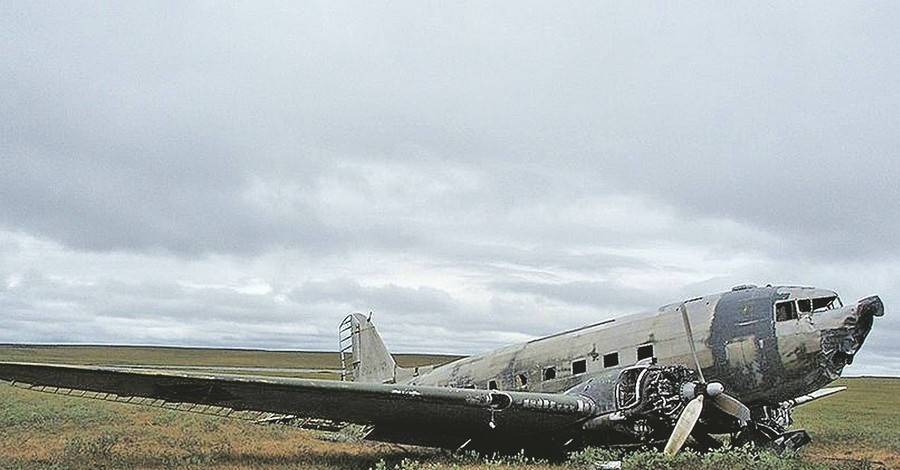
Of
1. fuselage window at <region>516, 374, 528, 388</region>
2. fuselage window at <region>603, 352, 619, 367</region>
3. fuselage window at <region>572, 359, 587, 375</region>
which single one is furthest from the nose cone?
fuselage window at <region>516, 374, 528, 388</region>

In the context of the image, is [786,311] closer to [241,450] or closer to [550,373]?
[550,373]

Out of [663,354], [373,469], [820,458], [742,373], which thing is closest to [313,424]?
[373,469]

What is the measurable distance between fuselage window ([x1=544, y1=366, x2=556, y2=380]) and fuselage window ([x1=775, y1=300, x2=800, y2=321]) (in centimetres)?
528

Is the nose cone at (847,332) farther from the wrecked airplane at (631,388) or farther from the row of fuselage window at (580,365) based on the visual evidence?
the row of fuselage window at (580,365)

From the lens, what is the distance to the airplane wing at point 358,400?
1345cm

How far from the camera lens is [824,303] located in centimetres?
1572

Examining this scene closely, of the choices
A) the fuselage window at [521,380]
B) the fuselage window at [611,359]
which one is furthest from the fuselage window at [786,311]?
the fuselage window at [521,380]

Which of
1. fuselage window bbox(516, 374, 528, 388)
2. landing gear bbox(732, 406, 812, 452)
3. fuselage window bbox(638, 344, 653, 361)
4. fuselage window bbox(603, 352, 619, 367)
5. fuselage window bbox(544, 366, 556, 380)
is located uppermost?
fuselage window bbox(638, 344, 653, 361)

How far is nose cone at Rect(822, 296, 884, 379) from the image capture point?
1503 centimetres

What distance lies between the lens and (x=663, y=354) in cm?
1670

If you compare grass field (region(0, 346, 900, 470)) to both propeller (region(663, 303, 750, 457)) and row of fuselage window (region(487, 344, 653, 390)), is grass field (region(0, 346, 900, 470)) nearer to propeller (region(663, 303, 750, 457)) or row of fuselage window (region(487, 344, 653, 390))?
propeller (region(663, 303, 750, 457))

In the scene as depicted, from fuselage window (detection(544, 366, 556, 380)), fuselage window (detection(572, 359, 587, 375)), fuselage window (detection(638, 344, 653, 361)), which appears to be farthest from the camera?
fuselage window (detection(544, 366, 556, 380))

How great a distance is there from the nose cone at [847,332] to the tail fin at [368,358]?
12.4 meters

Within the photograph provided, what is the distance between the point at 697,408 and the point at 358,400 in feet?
21.6
